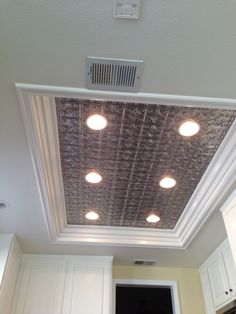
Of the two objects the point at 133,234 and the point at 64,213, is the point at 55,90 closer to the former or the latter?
the point at 64,213

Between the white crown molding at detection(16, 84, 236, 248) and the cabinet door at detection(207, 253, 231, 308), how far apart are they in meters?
0.46

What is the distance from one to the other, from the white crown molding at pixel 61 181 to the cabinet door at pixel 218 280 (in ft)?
→ 1.50

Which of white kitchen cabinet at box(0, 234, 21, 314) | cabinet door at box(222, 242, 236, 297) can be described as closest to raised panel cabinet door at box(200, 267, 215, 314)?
cabinet door at box(222, 242, 236, 297)

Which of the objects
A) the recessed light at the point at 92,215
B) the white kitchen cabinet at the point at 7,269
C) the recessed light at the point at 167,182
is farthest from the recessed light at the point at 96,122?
the white kitchen cabinet at the point at 7,269

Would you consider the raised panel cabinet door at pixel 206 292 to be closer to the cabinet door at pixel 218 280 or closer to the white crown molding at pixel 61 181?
the cabinet door at pixel 218 280

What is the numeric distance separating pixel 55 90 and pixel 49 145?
57cm

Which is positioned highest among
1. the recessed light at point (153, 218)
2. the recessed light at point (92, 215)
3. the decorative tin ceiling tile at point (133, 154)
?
the recessed light at point (92, 215)

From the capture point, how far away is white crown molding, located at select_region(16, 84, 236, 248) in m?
1.70

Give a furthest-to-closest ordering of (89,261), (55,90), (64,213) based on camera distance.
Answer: (89,261)
(64,213)
(55,90)

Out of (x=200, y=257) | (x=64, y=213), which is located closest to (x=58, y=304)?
(x=64, y=213)

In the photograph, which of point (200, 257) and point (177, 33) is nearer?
point (177, 33)

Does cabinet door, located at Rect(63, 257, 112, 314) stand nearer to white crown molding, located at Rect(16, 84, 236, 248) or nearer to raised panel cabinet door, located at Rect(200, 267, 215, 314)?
white crown molding, located at Rect(16, 84, 236, 248)

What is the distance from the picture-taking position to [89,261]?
359 cm

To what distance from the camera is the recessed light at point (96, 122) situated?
6.39 feet
